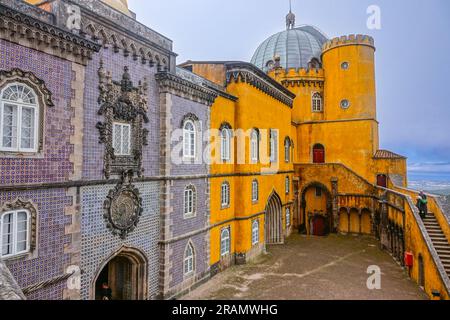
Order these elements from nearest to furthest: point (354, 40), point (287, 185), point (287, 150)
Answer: point (287, 150), point (287, 185), point (354, 40)

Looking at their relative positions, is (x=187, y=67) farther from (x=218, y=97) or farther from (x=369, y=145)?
(x=369, y=145)

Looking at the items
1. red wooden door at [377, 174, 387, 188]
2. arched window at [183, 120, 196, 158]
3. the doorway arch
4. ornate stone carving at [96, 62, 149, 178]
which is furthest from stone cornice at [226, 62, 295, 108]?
red wooden door at [377, 174, 387, 188]

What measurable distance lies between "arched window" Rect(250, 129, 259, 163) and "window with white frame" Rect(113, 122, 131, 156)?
9.98m

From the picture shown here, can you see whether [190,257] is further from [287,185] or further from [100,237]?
[287,185]

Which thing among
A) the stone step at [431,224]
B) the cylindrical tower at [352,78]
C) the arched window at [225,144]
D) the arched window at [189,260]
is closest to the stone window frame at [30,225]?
the arched window at [189,260]

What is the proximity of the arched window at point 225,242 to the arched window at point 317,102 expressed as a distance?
62.7 feet

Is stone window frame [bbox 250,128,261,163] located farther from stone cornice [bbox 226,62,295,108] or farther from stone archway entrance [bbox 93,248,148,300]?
stone archway entrance [bbox 93,248,148,300]

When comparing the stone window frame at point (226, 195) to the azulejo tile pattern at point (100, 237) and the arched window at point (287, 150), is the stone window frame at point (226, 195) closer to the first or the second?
the azulejo tile pattern at point (100, 237)

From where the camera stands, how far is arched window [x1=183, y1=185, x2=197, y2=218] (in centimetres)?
1489

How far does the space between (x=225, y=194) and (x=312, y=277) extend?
6.82 metres

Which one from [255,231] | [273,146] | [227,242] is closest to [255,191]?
[255,231]

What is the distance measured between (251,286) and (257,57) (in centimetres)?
3001

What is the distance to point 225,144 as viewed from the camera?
1853 centimetres
